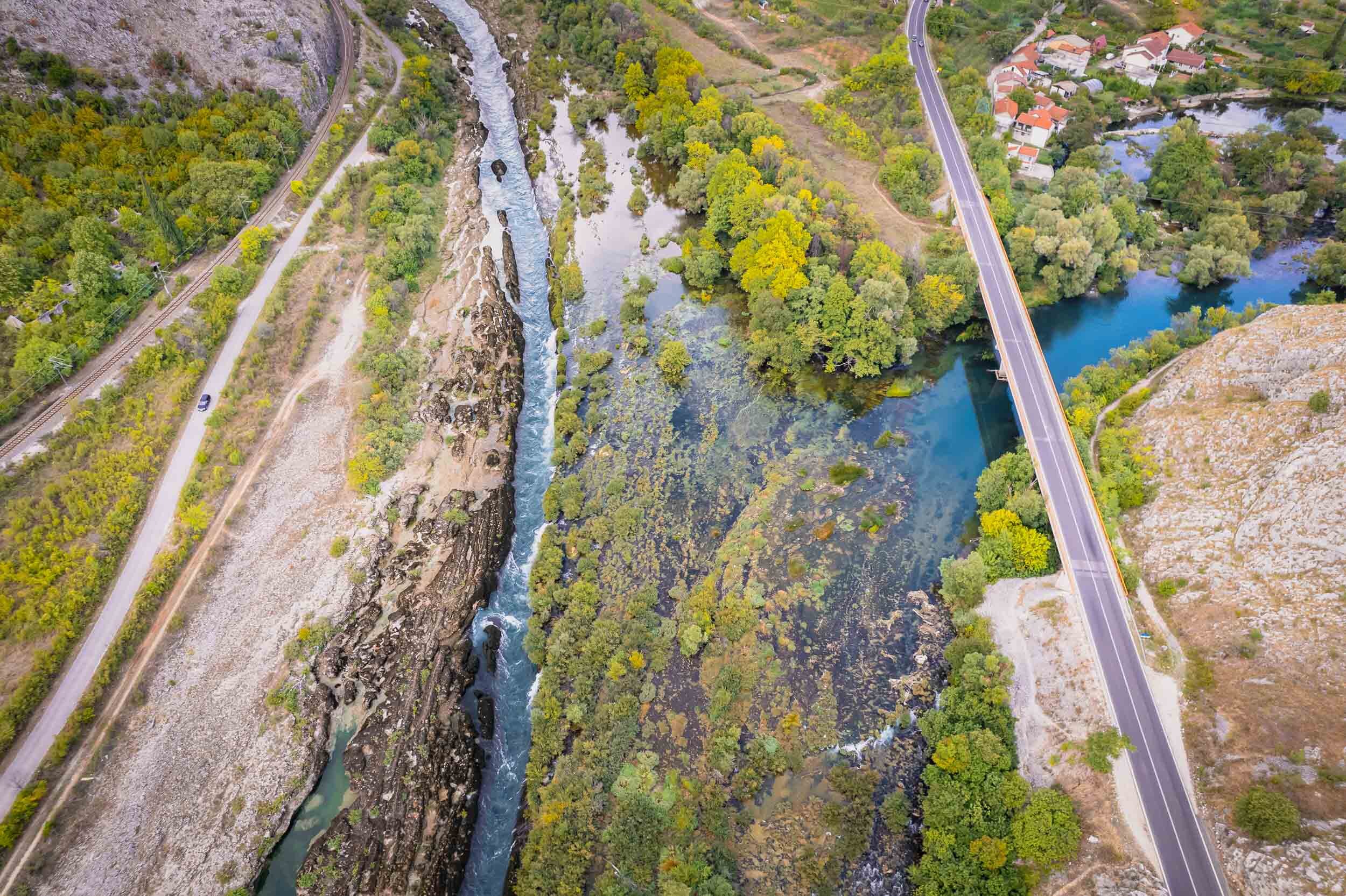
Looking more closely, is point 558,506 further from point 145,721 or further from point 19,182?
point 19,182

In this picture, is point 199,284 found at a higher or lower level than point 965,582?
higher

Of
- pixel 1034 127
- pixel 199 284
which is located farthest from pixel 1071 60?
pixel 199 284

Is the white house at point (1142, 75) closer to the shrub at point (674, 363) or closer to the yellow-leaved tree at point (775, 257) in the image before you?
the yellow-leaved tree at point (775, 257)

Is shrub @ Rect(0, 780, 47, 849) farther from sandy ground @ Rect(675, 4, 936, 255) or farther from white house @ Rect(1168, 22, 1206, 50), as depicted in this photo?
white house @ Rect(1168, 22, 1206, 50)

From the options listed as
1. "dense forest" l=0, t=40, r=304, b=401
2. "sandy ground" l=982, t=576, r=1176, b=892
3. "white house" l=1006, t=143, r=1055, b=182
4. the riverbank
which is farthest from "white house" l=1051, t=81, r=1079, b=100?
"dense forest" l=0, t=40, r=304, b=401

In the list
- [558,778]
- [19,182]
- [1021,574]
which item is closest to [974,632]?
[1021,574]

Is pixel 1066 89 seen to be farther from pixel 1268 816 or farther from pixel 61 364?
pixel 61 364
